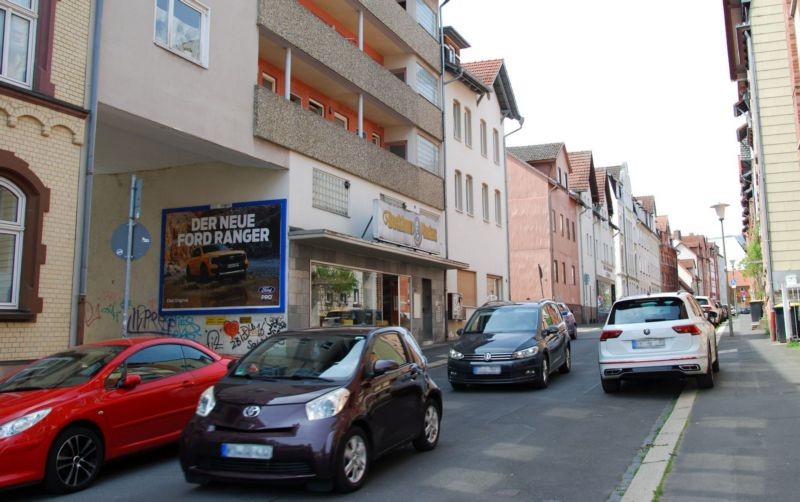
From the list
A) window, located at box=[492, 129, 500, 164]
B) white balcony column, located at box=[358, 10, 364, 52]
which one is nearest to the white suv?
white balcony column, located at box=[358, 10, 364, 52]

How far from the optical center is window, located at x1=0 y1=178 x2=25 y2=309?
34.3ft

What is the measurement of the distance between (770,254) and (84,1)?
67.3 feet

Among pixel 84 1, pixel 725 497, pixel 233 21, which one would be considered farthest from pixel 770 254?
pixel 84 1

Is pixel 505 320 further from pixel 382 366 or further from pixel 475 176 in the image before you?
pixel 475 176

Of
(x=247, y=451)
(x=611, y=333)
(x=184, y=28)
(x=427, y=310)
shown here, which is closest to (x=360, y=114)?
(x=184, y=28)

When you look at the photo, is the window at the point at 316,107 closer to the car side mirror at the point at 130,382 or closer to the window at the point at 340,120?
the window at the point at 340,120

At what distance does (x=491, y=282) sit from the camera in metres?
32.9

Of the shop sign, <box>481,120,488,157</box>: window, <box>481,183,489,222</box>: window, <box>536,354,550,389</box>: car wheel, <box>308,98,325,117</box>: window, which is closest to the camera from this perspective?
<box>536,354,550,389</box>: car wheel

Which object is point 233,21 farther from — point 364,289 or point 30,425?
point 30,425

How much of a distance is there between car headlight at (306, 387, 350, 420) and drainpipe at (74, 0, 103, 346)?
6.89 metres

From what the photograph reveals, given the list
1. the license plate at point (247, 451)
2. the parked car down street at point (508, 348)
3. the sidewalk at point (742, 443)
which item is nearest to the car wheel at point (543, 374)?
the parked car down street at point (508, 348)

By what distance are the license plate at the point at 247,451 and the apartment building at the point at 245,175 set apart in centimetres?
881

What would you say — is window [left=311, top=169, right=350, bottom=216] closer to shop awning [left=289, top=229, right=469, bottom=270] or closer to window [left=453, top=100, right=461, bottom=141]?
shop awning [left=289, top=229, right=469, bottom=270]

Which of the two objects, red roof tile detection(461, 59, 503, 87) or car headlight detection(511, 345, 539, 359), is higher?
red roof tile detection(461, 59, 503, 87)
